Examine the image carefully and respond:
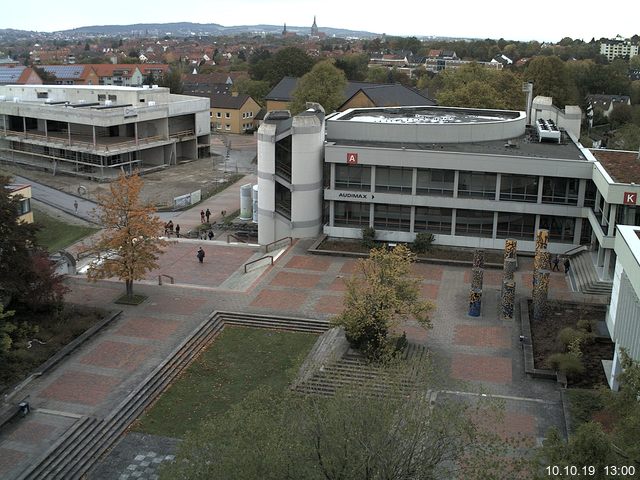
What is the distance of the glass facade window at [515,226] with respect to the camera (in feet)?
149

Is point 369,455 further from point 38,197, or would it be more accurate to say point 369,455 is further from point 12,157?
point 12,157

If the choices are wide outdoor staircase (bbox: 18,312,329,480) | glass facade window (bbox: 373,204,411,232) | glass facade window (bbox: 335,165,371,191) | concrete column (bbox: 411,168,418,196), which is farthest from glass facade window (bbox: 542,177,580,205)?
wide outdoor staircase (bbox: 18,312,329,480)

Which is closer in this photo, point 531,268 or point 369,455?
point 369,455

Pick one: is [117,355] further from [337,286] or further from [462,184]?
[462,184]

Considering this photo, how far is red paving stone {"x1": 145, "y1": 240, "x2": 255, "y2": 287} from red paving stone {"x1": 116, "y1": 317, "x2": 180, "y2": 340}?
20.4 feet

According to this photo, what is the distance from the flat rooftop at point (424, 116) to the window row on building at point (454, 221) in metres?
7.40

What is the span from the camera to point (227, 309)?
3619 cm

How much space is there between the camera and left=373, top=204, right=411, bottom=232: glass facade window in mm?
46844

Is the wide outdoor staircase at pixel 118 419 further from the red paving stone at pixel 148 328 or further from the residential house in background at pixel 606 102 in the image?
the residential house in background at pixel 606 102

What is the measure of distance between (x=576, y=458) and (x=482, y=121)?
136ft

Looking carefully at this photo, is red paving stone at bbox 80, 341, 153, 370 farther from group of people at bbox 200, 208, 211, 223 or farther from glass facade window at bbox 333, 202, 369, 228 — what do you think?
group of people at bbox 200, 208, 211, 223

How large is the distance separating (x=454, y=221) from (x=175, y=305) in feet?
61.7

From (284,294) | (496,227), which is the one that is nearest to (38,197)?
(284,294)

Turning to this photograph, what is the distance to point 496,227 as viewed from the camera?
150 feet
